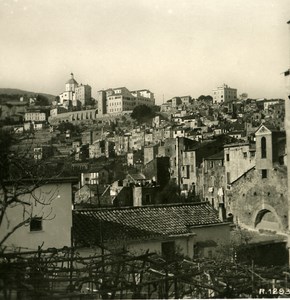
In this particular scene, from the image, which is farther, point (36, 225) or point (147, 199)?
point (147, 199)

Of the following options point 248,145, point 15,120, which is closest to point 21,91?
point 15,120

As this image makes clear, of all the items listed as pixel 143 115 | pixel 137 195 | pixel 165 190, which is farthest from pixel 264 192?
pixel 143 115

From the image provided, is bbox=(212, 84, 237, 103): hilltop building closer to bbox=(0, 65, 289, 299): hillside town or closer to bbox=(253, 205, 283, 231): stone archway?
bbox=(0, 65, 289, 299): hillside town

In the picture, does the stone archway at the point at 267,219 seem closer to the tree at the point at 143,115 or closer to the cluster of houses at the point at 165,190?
the cluster of houses at the point at 165,190

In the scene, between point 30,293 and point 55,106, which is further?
point 55,106

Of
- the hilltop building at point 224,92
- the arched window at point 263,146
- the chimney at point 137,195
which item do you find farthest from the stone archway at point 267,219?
the chimney at point 137,195

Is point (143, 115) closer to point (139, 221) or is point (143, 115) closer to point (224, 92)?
point (224, 92)

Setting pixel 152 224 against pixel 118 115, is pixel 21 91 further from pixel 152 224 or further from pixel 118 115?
pixel 118 115
